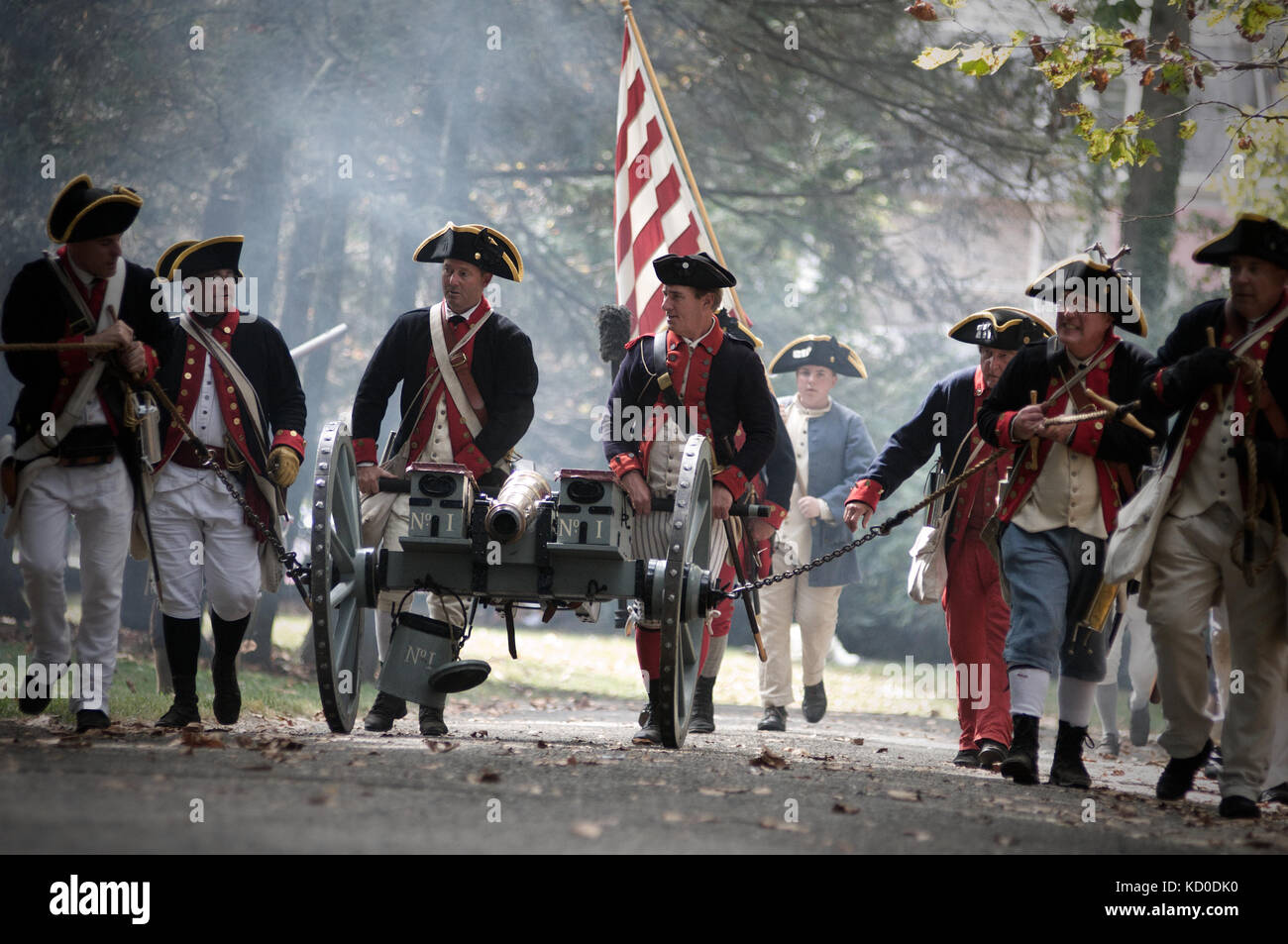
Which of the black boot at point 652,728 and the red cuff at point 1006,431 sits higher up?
the red cuff at point 1006,431

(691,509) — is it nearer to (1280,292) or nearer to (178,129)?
(1280,292)

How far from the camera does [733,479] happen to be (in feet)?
22.3

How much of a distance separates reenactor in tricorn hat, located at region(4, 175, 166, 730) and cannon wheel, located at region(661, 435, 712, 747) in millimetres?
2104

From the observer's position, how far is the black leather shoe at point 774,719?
29.1 feet

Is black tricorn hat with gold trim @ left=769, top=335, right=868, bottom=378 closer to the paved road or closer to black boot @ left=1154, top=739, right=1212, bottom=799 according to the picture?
the paved road

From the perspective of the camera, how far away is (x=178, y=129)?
12.3 m

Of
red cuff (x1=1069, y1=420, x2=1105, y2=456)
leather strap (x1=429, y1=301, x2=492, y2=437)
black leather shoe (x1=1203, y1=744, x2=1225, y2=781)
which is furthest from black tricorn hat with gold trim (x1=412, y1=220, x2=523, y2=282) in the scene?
black leather shoe (x1=1203, y1=744, x2=1225, y2=781)

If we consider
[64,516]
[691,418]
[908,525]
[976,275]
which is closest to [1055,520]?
[691,418]

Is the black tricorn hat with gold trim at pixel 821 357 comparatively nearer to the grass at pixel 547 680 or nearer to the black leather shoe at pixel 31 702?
the grass at pixel 547 680

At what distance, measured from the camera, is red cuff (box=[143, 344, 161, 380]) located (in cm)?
585

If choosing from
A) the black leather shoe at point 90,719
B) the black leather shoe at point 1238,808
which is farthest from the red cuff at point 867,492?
the black leather shoe at point 90,719

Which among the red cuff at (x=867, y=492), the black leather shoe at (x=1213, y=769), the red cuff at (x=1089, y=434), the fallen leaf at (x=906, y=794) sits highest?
the red cuff at (x=1089, y=434)

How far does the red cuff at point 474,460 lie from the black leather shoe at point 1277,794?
3.57 meters

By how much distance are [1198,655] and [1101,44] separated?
11.8 feet
